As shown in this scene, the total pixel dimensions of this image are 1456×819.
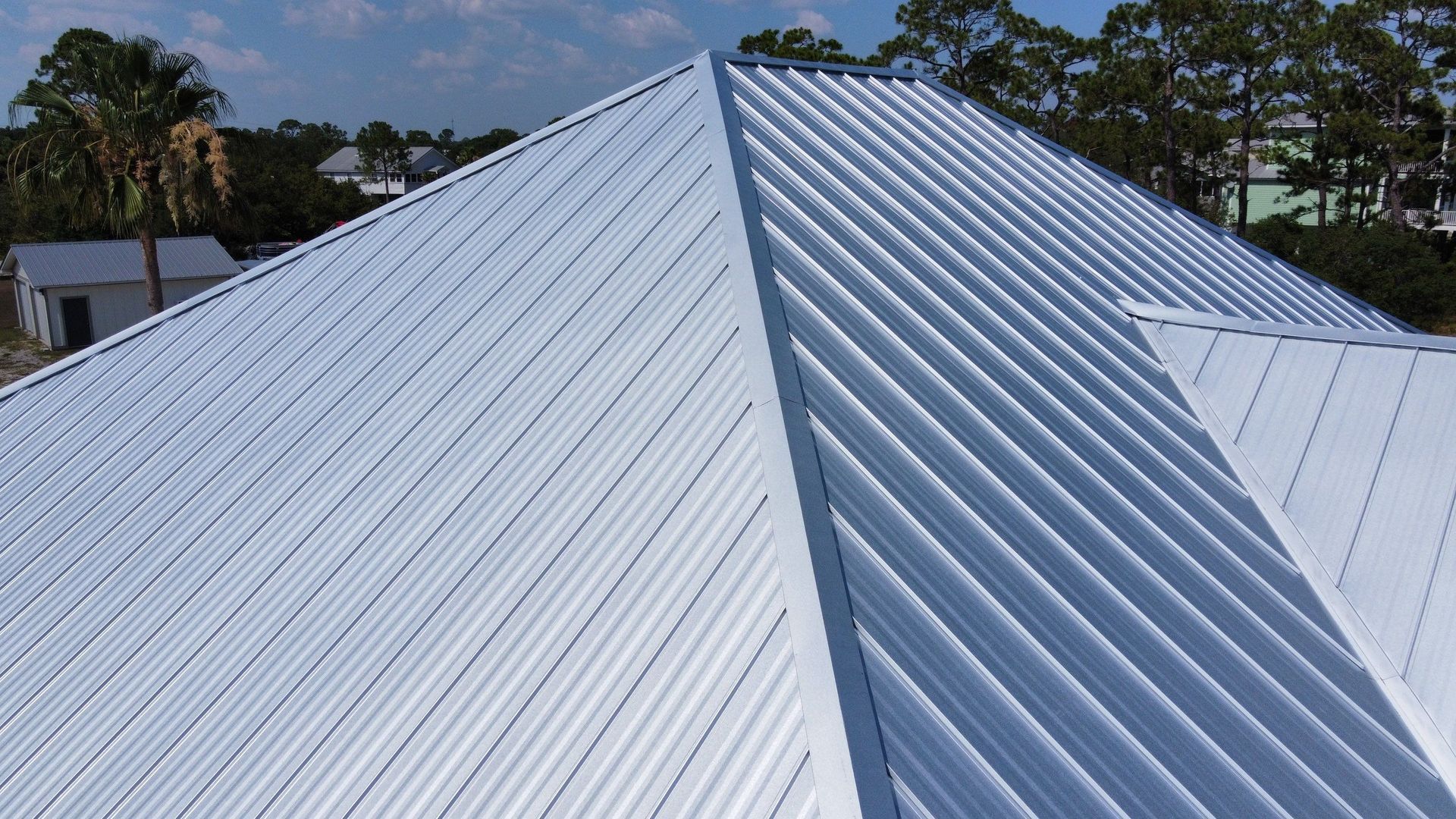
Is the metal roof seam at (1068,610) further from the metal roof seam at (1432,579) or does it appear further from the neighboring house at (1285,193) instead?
the neighboring house at (1285,193)

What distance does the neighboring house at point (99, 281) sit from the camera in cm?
3844

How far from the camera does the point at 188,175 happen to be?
2480 cm

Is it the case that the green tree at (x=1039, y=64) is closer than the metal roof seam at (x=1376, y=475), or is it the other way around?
the metal roof seam at (x=1376, y=475)

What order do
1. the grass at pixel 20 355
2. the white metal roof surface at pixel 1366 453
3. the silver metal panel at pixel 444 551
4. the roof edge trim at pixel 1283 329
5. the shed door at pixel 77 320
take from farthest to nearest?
1. the shed door at pixel 77 320
2. the grass at pixel 20 355
3. the roof edge trim at pixel 1283 329
4. the white metal roof surface at pixel 1366 453
5. the silver metal panel at pixel 444 551

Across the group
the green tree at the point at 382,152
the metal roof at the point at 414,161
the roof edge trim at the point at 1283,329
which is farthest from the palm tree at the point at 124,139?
the metal roof at the point at 414,161

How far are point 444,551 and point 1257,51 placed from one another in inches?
1802

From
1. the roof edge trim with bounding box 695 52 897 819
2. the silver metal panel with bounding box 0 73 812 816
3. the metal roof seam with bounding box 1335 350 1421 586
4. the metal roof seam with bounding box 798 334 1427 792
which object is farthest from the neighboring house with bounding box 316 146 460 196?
the metal roof seam with bounding box 798 334 1427 792

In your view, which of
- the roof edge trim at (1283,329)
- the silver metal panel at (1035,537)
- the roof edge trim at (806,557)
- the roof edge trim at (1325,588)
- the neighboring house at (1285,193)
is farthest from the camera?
the neighboring house at (1285,193)

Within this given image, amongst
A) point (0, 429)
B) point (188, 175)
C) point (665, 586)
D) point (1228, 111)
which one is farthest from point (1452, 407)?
point (1228, 111)

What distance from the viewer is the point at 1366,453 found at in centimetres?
715

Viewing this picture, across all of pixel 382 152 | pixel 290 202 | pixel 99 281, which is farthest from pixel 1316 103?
pixel 382 152

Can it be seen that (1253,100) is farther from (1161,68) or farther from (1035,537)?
(1035,537)

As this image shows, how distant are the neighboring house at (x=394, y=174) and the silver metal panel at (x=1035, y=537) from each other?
8828 centimetres

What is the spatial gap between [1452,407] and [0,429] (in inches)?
500
